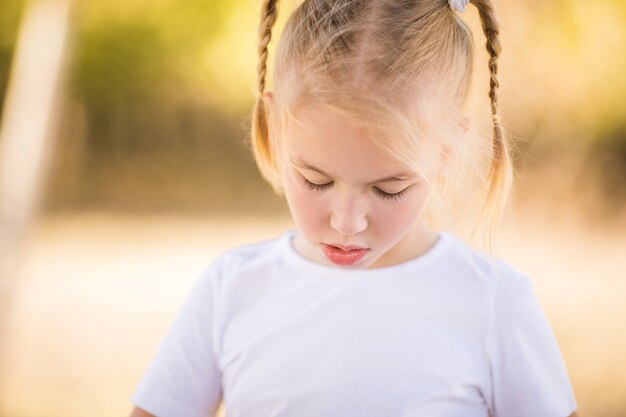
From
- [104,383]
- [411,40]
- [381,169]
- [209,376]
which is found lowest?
[104,383]

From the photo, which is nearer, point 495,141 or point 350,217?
point 350,217

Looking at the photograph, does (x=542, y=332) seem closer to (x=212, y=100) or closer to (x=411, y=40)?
(x=411, y=40)

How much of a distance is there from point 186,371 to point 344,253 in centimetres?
38

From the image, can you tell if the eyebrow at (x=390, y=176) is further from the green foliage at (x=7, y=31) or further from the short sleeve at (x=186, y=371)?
the green foliage at (x=7, y=31)

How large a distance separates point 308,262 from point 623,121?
4526 mm

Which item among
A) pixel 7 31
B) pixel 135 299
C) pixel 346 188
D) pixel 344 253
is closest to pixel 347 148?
pixel 346 188

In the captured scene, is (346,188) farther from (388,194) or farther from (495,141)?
(495,141)

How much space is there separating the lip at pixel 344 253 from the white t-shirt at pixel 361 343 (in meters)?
0.14

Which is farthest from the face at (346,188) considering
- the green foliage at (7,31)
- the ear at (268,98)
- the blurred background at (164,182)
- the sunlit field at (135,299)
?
the green foliage at (7,31)

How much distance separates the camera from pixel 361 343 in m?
1.38

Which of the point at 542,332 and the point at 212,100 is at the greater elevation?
the point at 212,100

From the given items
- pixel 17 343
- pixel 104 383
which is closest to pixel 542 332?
pixel 104 383

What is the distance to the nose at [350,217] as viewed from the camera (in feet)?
4.04

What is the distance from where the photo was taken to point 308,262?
1472 mm
